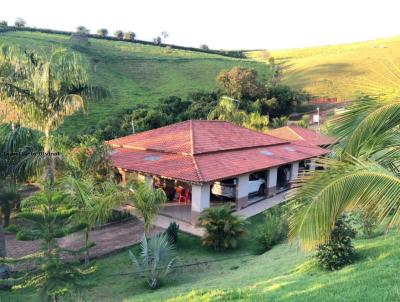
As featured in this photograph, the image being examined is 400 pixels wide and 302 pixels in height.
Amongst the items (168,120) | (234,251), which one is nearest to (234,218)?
(234,251)

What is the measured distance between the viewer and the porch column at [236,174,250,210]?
19492mm

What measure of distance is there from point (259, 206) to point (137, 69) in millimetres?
51465

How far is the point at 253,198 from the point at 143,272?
419 inches

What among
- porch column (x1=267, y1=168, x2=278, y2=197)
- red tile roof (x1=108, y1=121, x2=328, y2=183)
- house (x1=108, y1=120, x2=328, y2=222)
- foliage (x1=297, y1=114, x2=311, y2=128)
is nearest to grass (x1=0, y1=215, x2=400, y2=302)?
house (x1=108, y1=120, x2=328, y2=222)

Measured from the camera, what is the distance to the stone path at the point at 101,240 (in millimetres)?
13836

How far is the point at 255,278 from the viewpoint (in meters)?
9.74

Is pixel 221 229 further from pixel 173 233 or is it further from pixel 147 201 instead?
pixel 147 201

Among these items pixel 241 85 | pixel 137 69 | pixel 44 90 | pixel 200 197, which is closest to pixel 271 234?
pixel 200 197

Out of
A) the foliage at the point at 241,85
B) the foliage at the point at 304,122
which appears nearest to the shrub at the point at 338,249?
the foliage at the point at 304,122

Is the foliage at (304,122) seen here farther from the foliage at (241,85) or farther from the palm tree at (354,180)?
the palm tree at (354,180)

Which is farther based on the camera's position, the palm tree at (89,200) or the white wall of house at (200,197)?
the white wall of house at (200,197)

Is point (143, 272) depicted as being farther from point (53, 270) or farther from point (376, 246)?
point (376, 246)

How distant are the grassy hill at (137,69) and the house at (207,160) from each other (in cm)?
2189

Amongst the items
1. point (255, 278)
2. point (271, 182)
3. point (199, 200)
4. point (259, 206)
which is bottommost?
point (259, 206)
